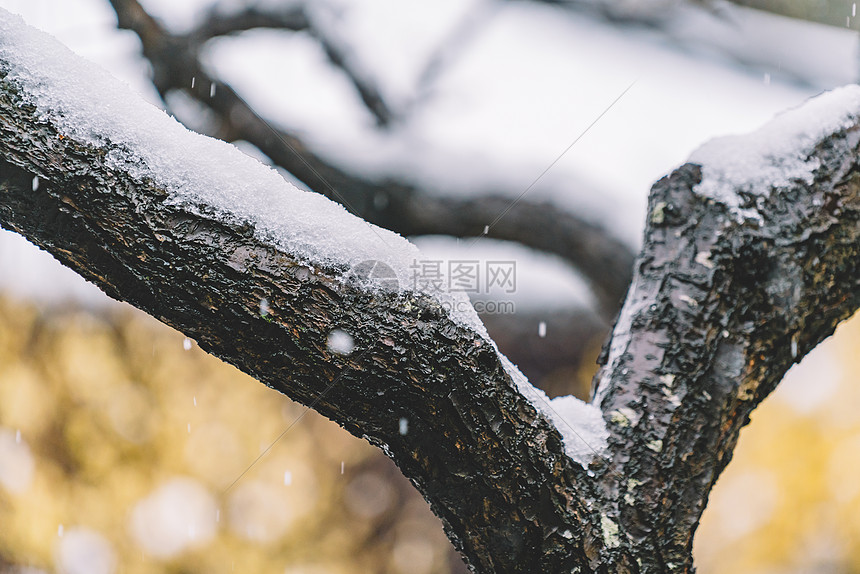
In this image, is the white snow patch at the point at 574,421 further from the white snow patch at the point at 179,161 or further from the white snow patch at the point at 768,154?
the white snow patch at the point at 768,154

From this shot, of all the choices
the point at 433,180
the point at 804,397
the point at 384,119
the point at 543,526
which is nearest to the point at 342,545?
the point at 433,180

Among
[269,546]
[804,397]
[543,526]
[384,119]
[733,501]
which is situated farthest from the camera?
[804,397]

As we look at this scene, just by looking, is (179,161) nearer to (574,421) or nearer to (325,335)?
(325,335)

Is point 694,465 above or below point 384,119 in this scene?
above

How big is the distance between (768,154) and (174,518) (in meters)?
2.64

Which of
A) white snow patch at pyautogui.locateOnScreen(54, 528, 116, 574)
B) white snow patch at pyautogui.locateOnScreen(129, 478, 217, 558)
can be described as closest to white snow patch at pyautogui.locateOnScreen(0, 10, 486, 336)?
white snow patch at pyautogui.locateOnScreen(129, 478, 217, 558)

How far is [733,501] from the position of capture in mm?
3156

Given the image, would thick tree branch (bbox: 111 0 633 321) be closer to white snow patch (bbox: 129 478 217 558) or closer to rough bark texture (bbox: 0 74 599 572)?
rough bark texture (bbox: 0 74 599 572)

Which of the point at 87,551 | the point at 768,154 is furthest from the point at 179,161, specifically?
the point at 87,551

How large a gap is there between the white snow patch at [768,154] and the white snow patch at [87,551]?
112 inches

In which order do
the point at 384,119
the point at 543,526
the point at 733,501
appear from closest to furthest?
the point at 543,526
the point at 384,119
the point at 733,501

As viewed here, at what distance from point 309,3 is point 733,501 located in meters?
3.38

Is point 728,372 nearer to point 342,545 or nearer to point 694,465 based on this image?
point 694,465

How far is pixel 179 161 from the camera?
1.41 ft
